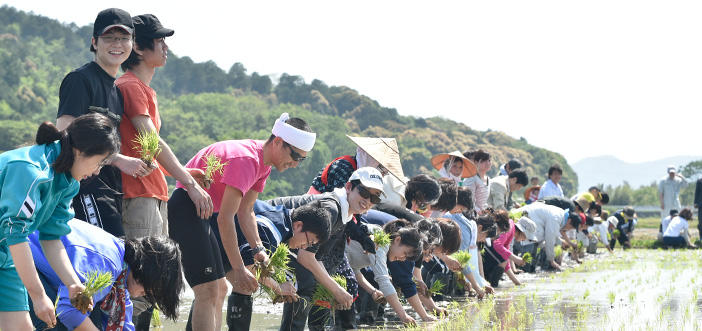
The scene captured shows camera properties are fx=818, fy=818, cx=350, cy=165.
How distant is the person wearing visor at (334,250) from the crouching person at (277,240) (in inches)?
7.2

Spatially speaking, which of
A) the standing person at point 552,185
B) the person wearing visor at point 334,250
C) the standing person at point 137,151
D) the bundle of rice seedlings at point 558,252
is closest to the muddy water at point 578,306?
the person wearing visor at point 334,250

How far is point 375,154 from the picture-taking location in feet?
23.9

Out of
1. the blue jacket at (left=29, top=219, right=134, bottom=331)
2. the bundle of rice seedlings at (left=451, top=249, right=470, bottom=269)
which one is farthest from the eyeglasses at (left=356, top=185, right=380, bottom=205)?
the bundle of rice seedlings at (left=451, top=249, right=470, bottom=269)

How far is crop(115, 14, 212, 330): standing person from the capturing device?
14.4 ft

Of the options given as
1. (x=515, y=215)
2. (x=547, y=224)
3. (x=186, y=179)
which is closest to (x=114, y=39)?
(x=186, y=179)

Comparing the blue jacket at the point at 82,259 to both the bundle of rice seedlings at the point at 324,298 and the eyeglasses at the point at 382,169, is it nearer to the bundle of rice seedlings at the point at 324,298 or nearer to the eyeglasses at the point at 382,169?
the bundle of rice seedlings at the point at 324,298

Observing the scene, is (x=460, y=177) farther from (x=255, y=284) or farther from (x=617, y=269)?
(x=255, y=284)

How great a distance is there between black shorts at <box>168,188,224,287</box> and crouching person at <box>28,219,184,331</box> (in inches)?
27.0

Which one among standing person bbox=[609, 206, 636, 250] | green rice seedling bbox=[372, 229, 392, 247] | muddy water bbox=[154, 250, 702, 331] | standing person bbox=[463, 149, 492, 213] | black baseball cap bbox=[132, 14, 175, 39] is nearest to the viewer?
black baseball cap bbox=[132, 14, 175, 39]

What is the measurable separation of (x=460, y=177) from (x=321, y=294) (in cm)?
465

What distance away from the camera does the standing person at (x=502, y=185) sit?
1195cm

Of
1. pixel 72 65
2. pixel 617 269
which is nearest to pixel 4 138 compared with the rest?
pixel 72 65

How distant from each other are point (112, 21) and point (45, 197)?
1332 mm

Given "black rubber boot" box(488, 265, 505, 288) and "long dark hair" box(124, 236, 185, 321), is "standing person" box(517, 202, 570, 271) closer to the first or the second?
"black rubber boot" box(488, 265, 505, 288)
